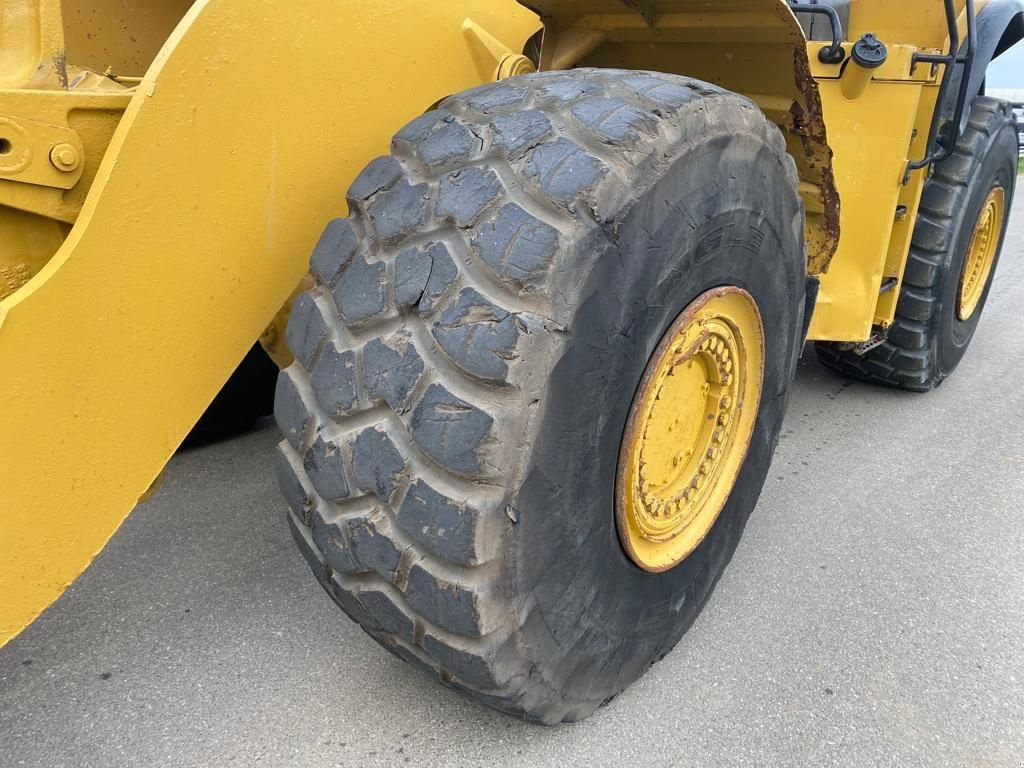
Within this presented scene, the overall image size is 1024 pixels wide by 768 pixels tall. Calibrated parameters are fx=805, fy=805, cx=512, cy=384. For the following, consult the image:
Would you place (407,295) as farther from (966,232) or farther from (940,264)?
(966,232)

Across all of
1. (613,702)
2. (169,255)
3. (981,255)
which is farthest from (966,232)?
(169,255)

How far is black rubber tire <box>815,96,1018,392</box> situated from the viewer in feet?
11.3

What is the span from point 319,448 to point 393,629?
378mm

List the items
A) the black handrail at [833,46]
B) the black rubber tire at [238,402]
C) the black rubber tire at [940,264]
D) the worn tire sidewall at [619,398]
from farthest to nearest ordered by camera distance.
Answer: the black rubber tire at [940,264] < the black rubber tire at [238,402] < the black handrail at [833,46] < the worn tire sidewall at [619,398]

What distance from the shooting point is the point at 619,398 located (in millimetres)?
1527

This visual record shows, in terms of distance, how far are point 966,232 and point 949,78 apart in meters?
0.97

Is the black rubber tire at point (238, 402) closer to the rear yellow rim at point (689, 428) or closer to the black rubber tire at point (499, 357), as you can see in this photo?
the black rubber tire at point (499, 357)

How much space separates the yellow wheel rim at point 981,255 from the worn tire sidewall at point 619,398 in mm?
2558

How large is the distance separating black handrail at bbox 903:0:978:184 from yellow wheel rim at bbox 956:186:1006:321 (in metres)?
0.98

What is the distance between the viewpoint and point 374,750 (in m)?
1.78

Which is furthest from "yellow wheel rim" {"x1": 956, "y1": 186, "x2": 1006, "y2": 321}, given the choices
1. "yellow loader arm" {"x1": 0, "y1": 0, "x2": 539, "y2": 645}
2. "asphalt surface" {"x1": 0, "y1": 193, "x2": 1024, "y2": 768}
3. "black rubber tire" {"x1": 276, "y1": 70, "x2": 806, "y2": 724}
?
"yellow loader arm" {"x1": 0, "y1": 0, "x2": 539, "y2": 645}

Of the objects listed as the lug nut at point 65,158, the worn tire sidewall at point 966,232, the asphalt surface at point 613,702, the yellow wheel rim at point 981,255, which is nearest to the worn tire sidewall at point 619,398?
the asphalt surface at point 613,702

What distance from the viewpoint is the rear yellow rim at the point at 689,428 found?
1690 millimetres

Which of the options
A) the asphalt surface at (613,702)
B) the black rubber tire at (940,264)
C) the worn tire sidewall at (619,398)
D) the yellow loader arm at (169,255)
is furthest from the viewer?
the black rubber tire at (940,264)
